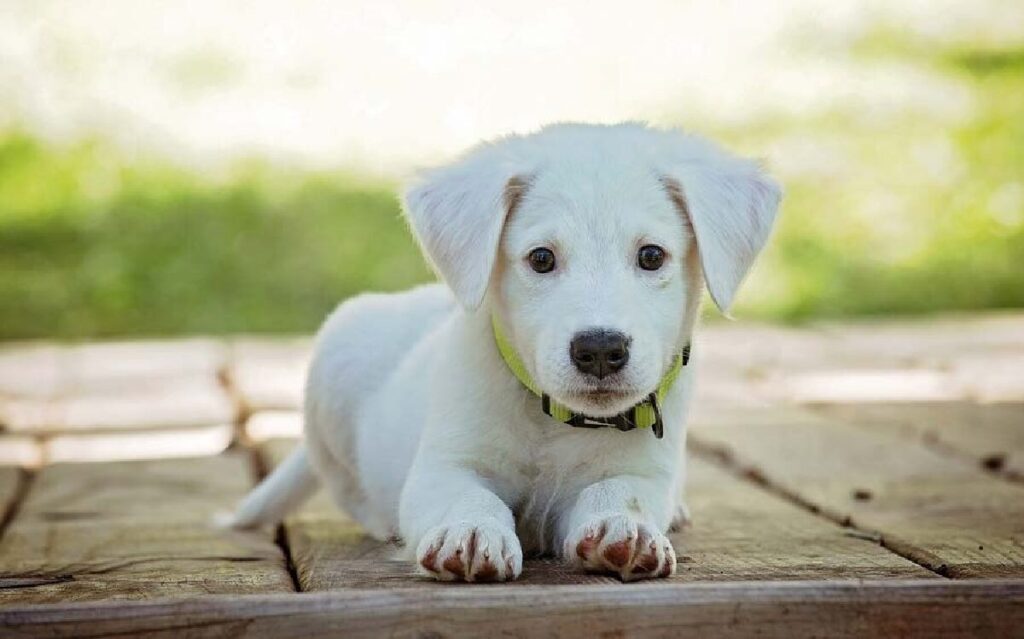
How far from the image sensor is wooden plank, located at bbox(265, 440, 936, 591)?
3615 mm

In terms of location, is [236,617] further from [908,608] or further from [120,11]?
[120,11]

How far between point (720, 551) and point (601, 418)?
45cm

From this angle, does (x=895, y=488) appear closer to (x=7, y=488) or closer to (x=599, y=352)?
(x=599, y=352)

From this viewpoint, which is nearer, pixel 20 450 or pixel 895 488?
pixel 895 488

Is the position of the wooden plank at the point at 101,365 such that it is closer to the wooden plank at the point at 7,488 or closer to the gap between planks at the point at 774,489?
the wooden plank at the point at 7,488

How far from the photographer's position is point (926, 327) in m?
8.54

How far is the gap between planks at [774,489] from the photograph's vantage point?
4133 mm

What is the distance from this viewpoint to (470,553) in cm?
344

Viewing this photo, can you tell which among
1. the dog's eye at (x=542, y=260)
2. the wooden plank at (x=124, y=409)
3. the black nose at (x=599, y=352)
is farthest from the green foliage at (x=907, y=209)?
the black nose at (x=599, y=352)

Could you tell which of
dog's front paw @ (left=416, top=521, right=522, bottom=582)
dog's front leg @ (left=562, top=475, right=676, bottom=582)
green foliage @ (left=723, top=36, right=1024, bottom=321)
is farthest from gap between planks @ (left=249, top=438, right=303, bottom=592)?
green foliage @ (left=723, top=36, right=1024, bottom=321)

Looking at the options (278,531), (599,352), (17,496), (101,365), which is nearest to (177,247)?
(101,365)

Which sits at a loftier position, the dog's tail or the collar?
the collar

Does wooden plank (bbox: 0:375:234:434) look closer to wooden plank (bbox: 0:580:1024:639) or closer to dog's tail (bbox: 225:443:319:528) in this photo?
dog's tail (bbox: 225:443:319:528)

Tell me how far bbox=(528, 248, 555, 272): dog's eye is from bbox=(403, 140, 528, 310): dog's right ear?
0.10m
